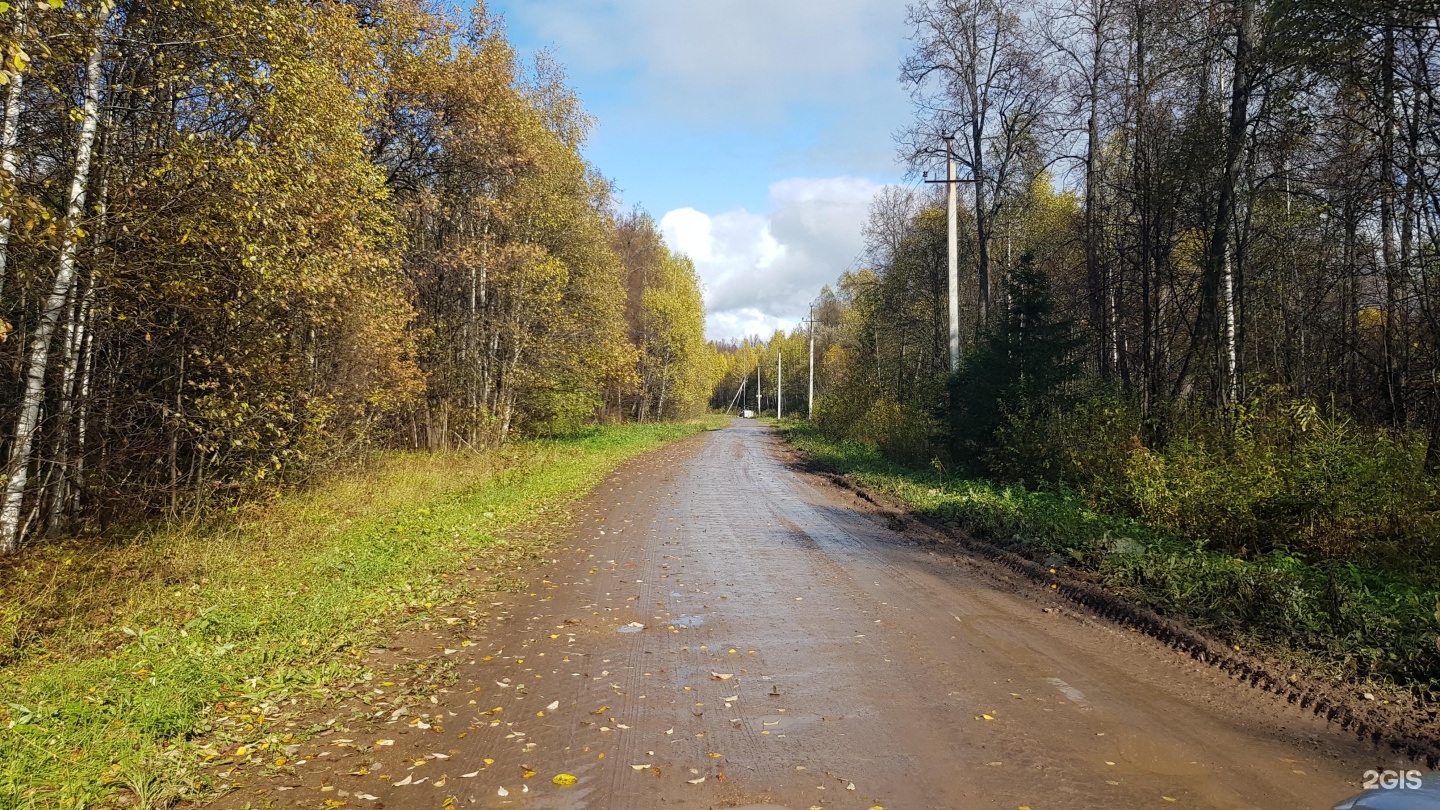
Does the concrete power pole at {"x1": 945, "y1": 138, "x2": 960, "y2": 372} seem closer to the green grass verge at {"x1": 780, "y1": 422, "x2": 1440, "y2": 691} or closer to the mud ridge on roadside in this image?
the green grass verge at {"x1": 780, "y1": 422, "x2": 1440, "y2": 691}

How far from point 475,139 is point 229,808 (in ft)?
58.6

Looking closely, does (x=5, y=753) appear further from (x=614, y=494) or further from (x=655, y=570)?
(x=614, y=494)

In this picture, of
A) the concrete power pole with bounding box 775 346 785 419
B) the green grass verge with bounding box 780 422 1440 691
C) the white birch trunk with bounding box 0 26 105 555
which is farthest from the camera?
the concrete power pole with bounding box 775 346 785 419

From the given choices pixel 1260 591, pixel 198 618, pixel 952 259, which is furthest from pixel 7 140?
pixel 952 259

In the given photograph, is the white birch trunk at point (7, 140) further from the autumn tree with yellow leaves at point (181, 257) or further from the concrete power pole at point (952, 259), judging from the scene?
the concrete power pole at point (952, 259)

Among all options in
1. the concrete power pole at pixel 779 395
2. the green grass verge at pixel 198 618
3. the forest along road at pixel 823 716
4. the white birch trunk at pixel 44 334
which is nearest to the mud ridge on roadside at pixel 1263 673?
the forest along road at pixel 823 716

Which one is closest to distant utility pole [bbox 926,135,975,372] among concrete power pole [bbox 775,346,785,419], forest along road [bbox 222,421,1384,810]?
forest along road [bbox 222,421,1384,810]

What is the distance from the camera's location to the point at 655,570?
28.6 ft

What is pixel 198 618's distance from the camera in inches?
248

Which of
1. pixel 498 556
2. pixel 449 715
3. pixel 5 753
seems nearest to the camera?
pixel 5 753

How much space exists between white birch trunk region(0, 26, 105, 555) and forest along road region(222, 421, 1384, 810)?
15.0 feet

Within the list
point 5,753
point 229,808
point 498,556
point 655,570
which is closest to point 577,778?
point 229,808

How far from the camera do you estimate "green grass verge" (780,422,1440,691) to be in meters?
5.30

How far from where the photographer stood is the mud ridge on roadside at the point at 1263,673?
4.34m
